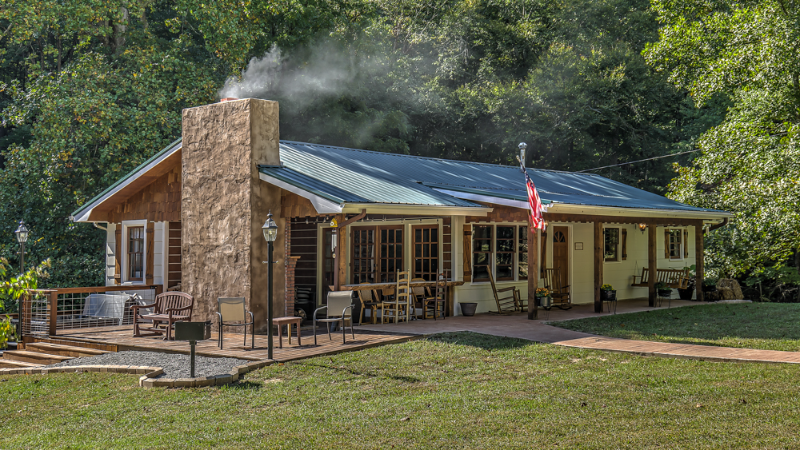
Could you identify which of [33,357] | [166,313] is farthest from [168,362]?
[33,357]

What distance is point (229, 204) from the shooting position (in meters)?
11.2

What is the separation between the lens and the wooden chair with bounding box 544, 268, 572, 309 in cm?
1431

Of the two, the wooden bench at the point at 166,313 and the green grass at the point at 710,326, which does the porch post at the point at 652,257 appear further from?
the wooden bench at the point at 166,313

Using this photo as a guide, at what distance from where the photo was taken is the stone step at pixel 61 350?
1020 cm

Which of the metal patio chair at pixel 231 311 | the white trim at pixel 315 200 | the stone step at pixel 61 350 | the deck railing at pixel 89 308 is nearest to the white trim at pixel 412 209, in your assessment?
the white trim at pixel 315 200

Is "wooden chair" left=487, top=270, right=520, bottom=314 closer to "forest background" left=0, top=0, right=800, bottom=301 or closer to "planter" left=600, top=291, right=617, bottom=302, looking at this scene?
"planter" left=600, top=291, right=617, bottom=302

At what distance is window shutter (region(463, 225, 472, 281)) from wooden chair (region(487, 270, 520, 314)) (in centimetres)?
64

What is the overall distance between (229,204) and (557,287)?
7678mm

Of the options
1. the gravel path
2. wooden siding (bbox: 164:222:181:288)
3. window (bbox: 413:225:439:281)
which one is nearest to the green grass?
window (bbox: 413:225:439:281)

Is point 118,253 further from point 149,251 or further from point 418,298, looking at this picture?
point 418,298

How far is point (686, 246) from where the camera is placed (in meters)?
19.6

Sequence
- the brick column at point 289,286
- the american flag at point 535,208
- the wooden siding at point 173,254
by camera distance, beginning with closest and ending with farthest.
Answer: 1. the american flag at point 535,208
2. the brick column at point 289,286
3. the wooden siding at point 173,254

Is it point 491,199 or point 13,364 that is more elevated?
point 491,199

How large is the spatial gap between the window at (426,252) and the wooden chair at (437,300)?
0.27m
